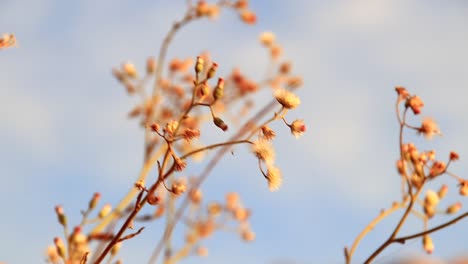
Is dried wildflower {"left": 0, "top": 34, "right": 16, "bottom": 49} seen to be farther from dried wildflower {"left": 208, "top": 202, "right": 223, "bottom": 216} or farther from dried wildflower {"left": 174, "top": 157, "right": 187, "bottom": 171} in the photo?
dried wildflower {"left": 208, "top": 202, "right": 223, "bottom": 216}

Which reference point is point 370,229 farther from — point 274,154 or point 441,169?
point 274,154

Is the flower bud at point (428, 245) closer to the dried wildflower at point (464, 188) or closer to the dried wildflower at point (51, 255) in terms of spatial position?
the dried wildflower at point (464, 188)

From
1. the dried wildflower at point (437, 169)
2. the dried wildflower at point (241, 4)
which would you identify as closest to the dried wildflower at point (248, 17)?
the dried wildflower at point (241, 4)

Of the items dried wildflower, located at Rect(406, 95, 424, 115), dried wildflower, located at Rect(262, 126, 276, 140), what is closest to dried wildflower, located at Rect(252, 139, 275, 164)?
dried wildflower, located at Rect(262, 126, 276, 140)

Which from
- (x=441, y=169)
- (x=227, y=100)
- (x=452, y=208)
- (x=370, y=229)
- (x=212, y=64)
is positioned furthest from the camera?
(x=227, y=100)

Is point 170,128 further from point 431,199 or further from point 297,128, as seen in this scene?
point 431,199

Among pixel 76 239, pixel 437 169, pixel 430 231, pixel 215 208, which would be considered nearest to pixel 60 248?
pixel 76 239

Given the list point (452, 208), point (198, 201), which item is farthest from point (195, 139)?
point (198, 201)
